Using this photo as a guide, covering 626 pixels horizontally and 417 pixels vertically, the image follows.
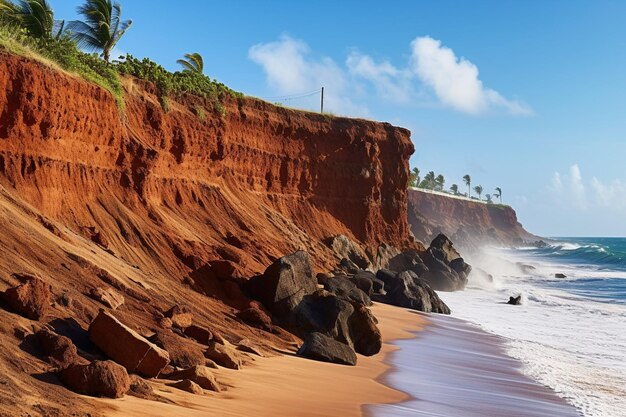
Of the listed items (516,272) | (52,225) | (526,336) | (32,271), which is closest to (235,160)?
(526,336)

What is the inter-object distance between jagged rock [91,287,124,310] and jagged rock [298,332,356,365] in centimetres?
423

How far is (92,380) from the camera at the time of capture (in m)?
8.07

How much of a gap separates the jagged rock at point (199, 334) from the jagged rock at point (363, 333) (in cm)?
491

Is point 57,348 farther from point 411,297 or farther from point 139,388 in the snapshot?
point 411,297

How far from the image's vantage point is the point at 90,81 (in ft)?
70.6

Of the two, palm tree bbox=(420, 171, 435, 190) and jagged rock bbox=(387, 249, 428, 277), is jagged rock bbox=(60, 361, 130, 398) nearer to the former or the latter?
jagged rock bbox=(387, 249, 428, 277)

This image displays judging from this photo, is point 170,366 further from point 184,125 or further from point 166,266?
point 184,125

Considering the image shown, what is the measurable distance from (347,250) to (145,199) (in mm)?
18865

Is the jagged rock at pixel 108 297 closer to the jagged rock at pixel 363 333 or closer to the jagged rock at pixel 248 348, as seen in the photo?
the jagged rock at pixel 248 348

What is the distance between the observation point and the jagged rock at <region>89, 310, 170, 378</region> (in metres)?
9.31

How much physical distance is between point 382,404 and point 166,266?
9.74 metres

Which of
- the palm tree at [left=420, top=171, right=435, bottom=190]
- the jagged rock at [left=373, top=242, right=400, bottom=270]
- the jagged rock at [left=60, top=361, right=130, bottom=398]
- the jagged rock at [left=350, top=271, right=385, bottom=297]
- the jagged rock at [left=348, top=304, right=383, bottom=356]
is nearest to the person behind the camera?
the jagged rock at [left=60, top=361, right=130, bottom=398]

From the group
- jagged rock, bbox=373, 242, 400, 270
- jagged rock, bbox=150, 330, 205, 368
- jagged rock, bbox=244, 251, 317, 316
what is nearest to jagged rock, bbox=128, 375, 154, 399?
jagged rock, bbox=150, 330, 205, 368

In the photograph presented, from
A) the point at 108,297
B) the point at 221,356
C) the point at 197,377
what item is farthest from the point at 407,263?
the point at 197,377
